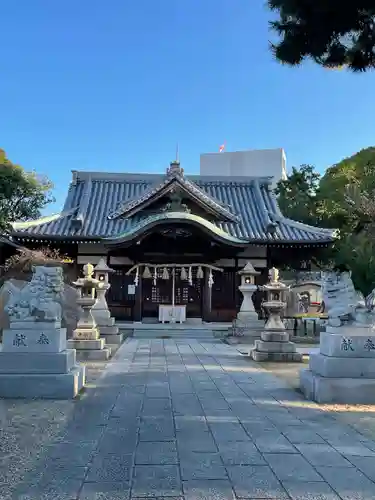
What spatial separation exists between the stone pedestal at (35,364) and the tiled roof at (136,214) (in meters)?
12.9

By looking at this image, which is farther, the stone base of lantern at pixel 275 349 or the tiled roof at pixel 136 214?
the tiled roof at pixel 136 214

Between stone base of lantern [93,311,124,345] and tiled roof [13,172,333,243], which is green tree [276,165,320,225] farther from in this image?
stone base of lantern [93,311,124,345]

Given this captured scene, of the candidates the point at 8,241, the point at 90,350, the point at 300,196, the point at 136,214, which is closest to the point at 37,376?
the point at 90,350

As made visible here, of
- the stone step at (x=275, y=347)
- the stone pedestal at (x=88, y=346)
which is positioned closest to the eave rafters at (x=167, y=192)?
the stone pedestal at (x=88, y=346)

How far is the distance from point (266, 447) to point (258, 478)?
0.85 metres

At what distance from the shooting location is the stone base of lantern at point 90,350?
11.0m

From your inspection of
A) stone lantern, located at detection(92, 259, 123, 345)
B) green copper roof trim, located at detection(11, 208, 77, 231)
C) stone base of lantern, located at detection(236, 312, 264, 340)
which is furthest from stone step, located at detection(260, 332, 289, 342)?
green copper roof trim, located at detection(11, 208, 77, 231)

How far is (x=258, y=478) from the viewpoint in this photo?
3.78 m

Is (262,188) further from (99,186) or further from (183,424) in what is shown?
(183,424)

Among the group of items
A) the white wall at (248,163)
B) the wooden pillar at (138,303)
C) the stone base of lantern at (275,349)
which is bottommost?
the stone base of lantern at (275,349)

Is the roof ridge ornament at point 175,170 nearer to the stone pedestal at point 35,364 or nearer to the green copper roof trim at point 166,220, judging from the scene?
the green copper roof trim at point 166,220

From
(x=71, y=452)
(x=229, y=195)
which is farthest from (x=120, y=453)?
(x=229, y=195)

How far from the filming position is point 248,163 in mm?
60750

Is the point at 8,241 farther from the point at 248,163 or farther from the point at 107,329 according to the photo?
the point at 248,163
